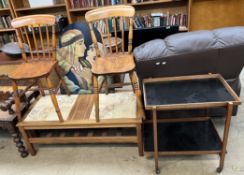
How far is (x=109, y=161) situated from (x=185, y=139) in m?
0.63

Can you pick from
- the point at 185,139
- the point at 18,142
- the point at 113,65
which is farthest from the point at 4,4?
the point at 185,139

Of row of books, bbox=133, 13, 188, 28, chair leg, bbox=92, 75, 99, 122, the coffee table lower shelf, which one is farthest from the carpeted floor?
row of books, bbox=133, 13, 188, 28

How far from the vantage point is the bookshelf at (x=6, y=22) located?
3500 mm

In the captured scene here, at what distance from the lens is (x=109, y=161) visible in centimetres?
172

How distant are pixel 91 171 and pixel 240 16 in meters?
3.51

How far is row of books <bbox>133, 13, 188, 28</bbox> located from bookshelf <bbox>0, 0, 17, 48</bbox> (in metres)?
2.13

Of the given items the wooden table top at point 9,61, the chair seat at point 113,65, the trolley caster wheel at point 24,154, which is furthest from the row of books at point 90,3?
the trolley caster wheel at point 24,154

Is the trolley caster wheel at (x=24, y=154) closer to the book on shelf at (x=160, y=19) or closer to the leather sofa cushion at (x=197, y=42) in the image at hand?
the leather sofa cushion at (x=197, y=42)

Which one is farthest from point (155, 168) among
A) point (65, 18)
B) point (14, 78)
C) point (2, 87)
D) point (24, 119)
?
point (65, 18)

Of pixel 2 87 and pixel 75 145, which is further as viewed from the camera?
pixel 2 87

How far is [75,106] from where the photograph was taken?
74.6 inches

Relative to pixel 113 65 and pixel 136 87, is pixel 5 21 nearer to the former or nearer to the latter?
pixel 113 65

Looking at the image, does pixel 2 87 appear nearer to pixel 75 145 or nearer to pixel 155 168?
pixel 75 145

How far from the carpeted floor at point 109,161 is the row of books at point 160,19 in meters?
2.09
